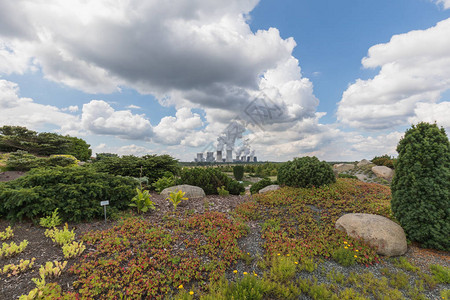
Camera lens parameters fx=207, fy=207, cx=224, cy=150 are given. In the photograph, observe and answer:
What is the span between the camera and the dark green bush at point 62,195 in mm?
5062

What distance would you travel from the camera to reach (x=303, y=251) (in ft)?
15.5

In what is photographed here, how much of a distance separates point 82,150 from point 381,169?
30965 millimetres

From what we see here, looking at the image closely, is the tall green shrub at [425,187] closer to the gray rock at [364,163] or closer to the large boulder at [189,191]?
the large boulder at [189,191]

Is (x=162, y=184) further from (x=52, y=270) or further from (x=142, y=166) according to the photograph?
(x=52, y=270)

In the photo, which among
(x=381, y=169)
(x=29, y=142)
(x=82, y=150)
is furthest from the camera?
(x=82, y=150)

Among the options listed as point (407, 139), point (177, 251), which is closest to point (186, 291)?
point (177, 251)

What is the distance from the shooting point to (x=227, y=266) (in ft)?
13.5

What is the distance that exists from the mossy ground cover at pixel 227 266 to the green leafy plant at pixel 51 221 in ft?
3.08

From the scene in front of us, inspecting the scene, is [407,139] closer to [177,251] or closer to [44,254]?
[177,251]

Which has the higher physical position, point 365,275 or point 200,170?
point 200,170

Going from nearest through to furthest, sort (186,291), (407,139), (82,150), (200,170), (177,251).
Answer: (186,291) < (177,251) < (407,139) < (200,170) < (82,150)

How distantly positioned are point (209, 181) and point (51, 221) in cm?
617

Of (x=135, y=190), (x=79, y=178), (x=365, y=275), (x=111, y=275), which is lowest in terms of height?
(x=365, y=275)

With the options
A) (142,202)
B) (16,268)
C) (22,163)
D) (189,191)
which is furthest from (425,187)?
(22,163)
